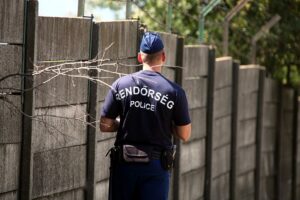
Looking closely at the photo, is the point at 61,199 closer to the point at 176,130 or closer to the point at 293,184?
the point at 176,130

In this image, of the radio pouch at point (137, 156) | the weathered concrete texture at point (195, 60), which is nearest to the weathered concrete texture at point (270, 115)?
the weathered concrete texture at point (195, 60)

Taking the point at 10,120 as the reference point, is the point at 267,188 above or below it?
below

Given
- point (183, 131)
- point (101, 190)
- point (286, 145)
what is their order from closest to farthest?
1. point (183, 131)
2. point (101, 190)
3. point (286, 145)

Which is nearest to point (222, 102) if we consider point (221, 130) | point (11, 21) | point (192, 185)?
point (221, 130)

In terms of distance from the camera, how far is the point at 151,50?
6672 millimetres

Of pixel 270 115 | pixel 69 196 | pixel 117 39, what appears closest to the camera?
pixel 69 196

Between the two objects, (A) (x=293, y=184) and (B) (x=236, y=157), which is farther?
(A) (x=293, y=184)

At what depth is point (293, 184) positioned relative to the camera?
16234mm

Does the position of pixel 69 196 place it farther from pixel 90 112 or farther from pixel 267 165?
pixel 267 165

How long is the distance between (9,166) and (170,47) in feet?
11.6

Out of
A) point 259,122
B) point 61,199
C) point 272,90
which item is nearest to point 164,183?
point 61,199

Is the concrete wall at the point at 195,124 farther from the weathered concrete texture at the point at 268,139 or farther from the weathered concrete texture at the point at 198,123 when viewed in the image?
the weathered concrete texture at the point at 268,139

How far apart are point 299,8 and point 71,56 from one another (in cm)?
801

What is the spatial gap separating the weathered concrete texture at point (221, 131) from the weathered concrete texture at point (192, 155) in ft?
1.34
